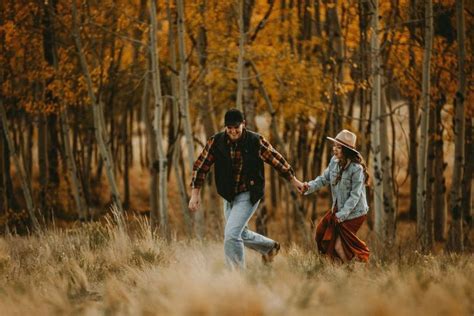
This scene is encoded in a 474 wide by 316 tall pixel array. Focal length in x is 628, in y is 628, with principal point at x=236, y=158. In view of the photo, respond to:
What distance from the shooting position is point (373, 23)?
37.6 feet

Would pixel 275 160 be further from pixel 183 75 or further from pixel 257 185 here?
pixel 183 75

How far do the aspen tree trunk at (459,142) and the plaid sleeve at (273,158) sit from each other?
17.1ft

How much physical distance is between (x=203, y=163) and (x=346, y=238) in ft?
6.02

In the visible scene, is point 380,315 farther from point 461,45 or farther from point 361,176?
point 461,45

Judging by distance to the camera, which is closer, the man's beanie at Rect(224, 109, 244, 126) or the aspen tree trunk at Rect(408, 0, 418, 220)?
the man's beanie at Rect(224, 109, 244, 126)

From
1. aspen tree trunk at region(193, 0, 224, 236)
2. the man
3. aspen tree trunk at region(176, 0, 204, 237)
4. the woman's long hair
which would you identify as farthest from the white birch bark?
aspen tree trunk at region(193, 0, 224, 236)

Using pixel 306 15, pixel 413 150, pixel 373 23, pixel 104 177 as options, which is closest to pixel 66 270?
pixel 373 23

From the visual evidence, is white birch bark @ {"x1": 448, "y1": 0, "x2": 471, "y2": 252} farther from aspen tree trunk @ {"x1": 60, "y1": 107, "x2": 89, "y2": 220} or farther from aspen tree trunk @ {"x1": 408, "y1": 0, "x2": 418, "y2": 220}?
aspen tree trunk @ {"x1": 60, "y1": 107, "x2": 89, "y2": 220}

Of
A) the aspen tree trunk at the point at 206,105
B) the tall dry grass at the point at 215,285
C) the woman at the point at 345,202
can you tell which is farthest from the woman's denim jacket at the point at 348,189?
the aspen tree trunk at the point at 206,105

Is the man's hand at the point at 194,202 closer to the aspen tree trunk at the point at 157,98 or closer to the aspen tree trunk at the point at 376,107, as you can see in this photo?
the aspen tree trunk at the point at 376,107

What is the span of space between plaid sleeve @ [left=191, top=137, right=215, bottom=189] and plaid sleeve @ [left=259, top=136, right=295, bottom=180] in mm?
555

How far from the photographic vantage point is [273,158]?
23.0 ft

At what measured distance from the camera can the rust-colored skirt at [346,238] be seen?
711 cm

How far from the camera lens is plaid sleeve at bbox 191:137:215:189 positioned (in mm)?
6929
